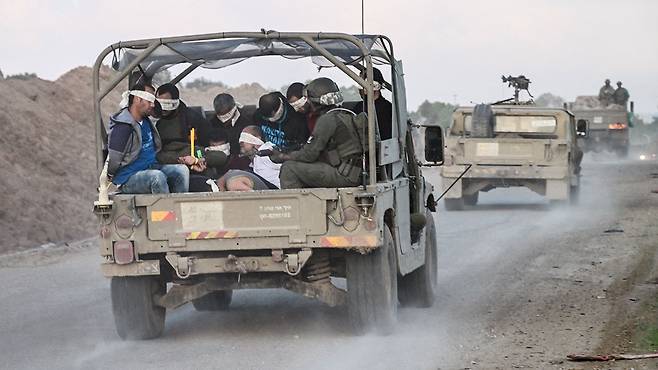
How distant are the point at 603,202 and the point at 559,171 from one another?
9.77 ft

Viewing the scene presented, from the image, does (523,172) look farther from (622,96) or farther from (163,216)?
(622,96)

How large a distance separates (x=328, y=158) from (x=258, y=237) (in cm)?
91

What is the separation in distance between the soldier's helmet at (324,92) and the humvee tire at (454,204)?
525 inches

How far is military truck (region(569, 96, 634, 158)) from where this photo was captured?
44.7 metres

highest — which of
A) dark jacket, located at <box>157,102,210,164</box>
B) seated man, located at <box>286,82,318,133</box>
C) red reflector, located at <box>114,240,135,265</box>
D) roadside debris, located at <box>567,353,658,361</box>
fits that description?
seated man, located at <box>286,82,318,133</box>

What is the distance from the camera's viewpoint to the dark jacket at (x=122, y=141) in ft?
32.4

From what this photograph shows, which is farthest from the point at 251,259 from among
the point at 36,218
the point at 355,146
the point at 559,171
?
the point at 559,171

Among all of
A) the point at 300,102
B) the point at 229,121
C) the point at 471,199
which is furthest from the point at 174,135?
the point at 471,199

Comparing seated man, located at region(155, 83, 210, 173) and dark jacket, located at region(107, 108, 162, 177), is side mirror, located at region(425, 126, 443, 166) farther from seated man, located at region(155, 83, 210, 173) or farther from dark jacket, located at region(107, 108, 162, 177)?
dark jacket, located at region(107, 108, 162, 177)

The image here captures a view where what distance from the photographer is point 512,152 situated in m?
23.2

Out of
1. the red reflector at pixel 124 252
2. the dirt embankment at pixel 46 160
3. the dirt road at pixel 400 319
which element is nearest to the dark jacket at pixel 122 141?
the red reflector at pixel 124 252

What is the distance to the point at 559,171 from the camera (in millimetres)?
23016

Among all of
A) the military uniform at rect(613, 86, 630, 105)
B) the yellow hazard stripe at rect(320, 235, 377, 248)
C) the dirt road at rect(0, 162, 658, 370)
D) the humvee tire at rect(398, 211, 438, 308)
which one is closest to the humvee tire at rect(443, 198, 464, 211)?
the dirt road at rect(0, 162, 658, 370)

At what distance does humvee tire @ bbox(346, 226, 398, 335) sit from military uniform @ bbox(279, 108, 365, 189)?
580 millimetres
